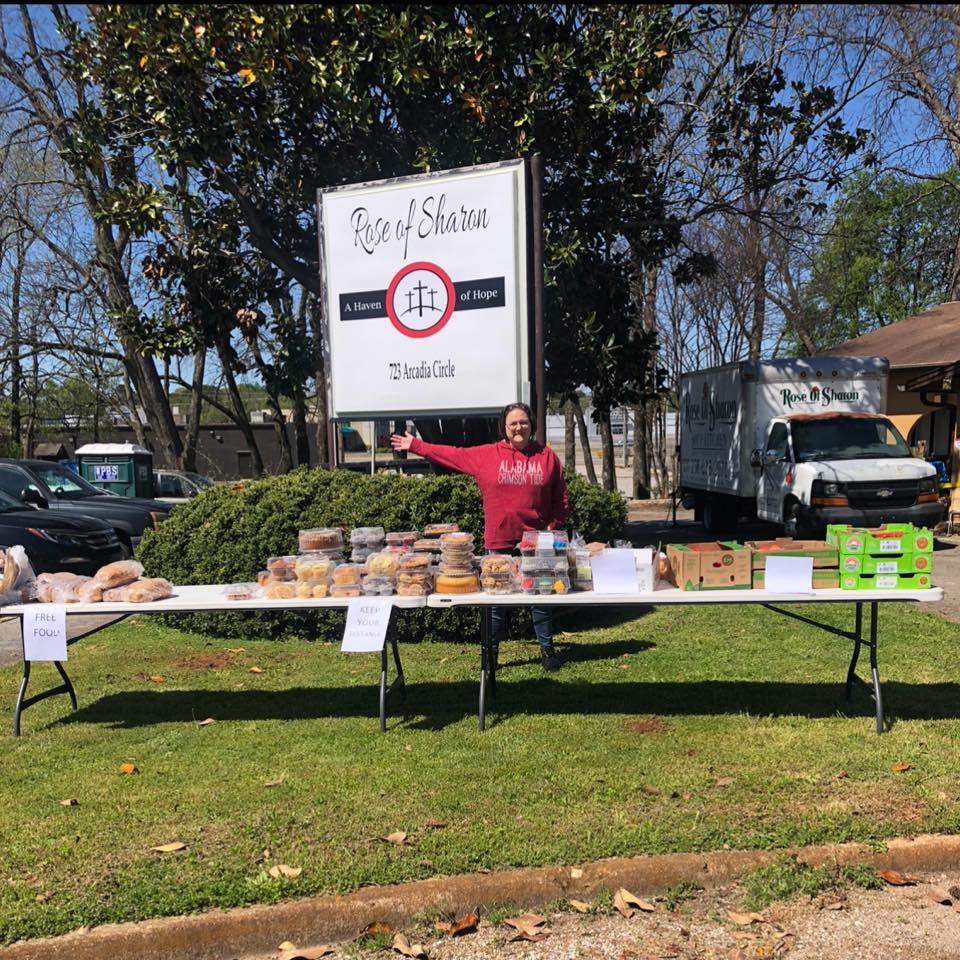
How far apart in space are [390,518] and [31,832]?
4.55m

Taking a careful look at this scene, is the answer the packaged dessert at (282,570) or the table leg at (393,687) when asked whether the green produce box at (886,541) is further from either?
the packaged dessert at (282,570)

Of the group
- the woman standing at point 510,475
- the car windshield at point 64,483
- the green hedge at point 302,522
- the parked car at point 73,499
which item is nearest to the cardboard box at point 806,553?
the woman standing at point 510,475

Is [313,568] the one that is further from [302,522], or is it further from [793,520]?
[793,520]

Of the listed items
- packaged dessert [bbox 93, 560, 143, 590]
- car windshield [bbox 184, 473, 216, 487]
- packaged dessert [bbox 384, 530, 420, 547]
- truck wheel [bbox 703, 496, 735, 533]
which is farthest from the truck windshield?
car windshield [bbox 184, 473, 216, 487]

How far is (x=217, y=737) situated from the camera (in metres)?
5.61

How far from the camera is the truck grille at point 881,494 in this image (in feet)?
46.3

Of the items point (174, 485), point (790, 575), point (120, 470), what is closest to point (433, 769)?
point (790, 575)

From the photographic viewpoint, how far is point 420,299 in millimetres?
9555

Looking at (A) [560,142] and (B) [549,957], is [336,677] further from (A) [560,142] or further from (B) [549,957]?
(A) [560,142]

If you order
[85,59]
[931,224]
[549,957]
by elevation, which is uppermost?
[931,224]

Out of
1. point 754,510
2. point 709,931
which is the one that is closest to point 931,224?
point 754,510

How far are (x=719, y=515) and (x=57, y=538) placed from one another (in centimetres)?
1176

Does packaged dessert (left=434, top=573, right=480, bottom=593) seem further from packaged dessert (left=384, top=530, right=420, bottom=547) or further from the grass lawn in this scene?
the grass lawn

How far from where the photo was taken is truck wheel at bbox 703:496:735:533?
59.5 feet
